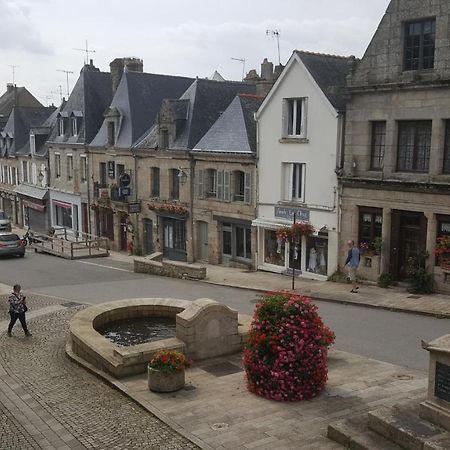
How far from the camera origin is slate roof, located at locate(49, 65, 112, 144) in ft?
137

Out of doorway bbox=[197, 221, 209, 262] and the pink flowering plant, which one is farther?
doorway bbox=[197, 221, 209, 262]

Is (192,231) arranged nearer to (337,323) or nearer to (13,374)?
(337,323)

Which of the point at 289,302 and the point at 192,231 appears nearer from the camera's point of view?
the point at 289,302

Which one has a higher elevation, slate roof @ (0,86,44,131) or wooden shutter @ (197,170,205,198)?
slate roof @ (0,86,44,131)

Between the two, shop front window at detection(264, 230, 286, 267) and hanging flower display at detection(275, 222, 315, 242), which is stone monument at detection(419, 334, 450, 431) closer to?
hanging flower display at detection(275, 222, 315, 242)

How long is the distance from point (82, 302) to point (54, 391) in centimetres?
926

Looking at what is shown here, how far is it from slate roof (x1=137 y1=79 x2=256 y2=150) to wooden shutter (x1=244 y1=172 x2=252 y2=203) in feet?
14.8

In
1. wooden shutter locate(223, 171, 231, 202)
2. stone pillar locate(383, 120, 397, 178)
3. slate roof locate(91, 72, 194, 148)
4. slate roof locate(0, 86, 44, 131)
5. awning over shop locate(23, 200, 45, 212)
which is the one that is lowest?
awning over shop locate(23, 200, 45, 212)

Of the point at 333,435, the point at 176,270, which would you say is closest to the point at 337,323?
the point at 333,435

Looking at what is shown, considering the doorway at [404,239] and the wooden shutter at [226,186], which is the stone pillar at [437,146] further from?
the wooden shutter at [226,186]

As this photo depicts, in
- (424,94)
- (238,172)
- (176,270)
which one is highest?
(424,94)

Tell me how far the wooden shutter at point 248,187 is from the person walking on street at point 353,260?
6.29 metres

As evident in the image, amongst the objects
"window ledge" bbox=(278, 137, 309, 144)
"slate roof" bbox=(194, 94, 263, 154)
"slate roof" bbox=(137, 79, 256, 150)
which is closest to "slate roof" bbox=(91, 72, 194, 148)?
"slate roof" bbox=(137, 79, 256, 150)

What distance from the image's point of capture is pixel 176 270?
27.2 meters
